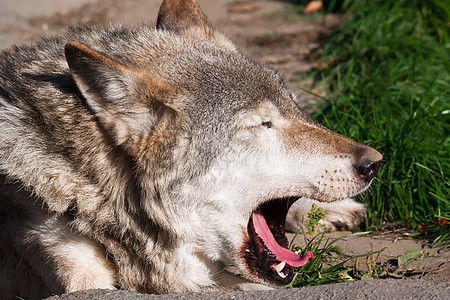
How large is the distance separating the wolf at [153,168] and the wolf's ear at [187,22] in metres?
0.41

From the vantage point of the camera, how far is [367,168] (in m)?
3.31

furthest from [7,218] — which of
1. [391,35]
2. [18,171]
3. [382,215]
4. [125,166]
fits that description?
[391,35]

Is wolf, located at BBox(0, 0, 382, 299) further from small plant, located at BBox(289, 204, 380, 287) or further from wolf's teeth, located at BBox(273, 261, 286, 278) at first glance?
small plant, located at BBox(289, 204, 380, 287)

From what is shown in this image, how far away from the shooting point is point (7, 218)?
3.43 meters

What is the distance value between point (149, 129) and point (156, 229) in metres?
0.56

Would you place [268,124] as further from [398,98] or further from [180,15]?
[398,98]

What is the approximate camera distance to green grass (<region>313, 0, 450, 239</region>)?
14.6 feet

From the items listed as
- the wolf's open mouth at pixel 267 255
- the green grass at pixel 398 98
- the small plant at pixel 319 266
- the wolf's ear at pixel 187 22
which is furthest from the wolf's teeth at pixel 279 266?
the wolf's ear at pixel 187 22

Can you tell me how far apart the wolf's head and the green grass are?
997mm

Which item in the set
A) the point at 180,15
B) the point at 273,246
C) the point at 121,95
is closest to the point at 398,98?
the point at 180,15

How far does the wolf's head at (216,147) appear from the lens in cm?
311

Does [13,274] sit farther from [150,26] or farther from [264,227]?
[150,26]

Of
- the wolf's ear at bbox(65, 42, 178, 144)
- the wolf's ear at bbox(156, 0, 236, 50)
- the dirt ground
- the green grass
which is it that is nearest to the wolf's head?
the wolf's ear at bbox(65, 42, 178, 144)

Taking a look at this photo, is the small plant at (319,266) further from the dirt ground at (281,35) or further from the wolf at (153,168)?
the wolf at (153,168)
